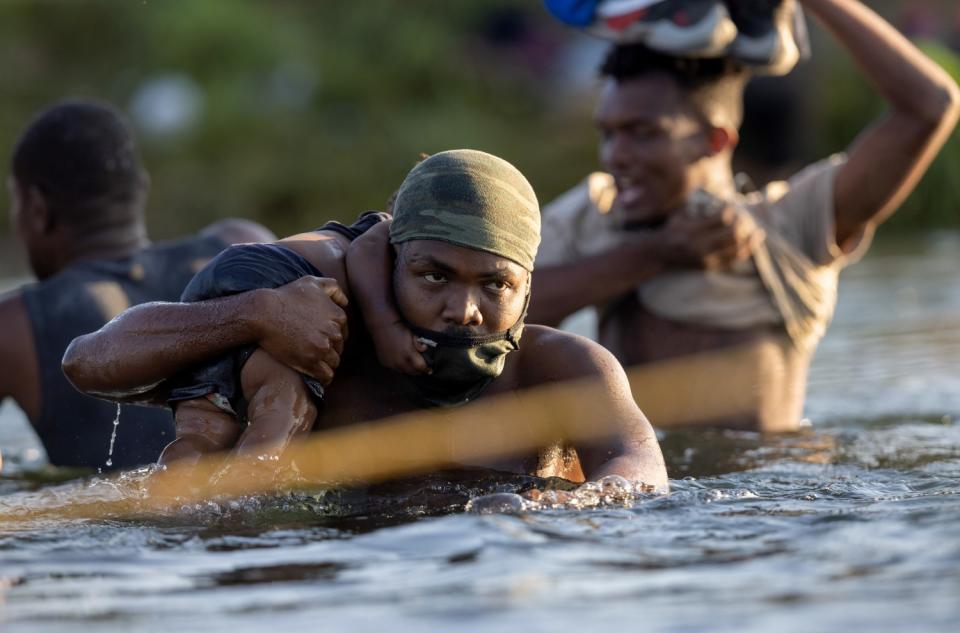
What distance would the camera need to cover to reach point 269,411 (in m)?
4.27

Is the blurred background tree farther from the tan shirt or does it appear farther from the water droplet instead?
the water droplet

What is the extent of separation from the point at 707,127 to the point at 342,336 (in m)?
2.80

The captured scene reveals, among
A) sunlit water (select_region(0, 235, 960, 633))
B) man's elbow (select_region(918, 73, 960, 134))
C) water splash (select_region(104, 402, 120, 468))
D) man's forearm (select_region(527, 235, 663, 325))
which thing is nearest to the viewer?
sunlit water (select_region(0, 235, 960, 633))

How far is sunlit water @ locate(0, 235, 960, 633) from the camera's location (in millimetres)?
3418

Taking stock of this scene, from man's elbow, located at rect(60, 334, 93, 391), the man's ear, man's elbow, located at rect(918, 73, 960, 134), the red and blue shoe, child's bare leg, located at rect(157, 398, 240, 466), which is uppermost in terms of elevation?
the red and blue shoe

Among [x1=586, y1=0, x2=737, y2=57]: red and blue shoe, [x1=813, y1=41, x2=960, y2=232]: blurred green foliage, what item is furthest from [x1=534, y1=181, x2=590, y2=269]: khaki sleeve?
[x1=813, y1=41, x2=960, y2=232]: blurred green foliage

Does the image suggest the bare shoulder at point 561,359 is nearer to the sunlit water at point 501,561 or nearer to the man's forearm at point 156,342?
the sunlit water at point 501,561

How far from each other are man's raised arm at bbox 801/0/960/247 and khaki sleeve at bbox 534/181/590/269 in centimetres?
108

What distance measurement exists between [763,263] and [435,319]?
2.52 meters

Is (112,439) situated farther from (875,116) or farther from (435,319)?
(875,116)


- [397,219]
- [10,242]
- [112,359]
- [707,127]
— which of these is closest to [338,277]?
[397,219]

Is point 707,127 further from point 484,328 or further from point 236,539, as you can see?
point 236,539

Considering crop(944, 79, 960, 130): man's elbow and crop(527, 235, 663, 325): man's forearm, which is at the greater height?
crop(944, 79, 960, 130): man's elbow

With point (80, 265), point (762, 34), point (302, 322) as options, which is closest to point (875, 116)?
point (762, 34)
